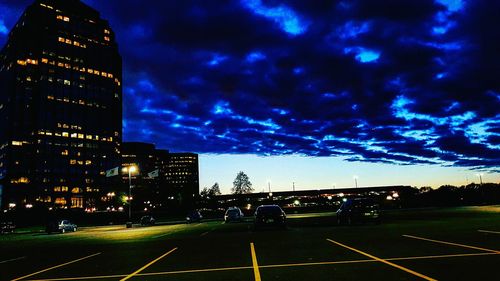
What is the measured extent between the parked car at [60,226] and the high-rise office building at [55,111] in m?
139

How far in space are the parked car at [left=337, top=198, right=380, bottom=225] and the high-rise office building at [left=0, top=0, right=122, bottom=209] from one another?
168 meters

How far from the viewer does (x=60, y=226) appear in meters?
46.4

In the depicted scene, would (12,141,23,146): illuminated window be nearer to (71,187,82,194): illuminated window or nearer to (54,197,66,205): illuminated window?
(54,197,66,205): illuminated window

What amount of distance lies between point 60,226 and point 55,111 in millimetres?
147881

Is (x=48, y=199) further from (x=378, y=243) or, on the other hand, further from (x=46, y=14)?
(x=378, y=243)

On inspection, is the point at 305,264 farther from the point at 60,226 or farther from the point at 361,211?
the point at 60,226

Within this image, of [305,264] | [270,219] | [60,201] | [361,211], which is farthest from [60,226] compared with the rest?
[60,201]

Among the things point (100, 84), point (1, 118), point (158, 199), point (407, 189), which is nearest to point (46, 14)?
point (100, 84)

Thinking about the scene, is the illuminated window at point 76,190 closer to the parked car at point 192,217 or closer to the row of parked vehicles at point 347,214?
the parked car at point 192,217

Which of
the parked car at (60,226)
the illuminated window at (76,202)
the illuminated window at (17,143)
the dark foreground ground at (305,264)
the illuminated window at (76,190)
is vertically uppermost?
the illuminated window at (17,143)

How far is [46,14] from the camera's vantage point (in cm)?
18325

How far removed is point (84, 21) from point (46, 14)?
54.1 feet

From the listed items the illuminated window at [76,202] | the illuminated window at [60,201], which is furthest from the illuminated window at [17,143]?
the illuminated window at [76,202]

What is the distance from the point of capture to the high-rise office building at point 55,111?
568 ft
